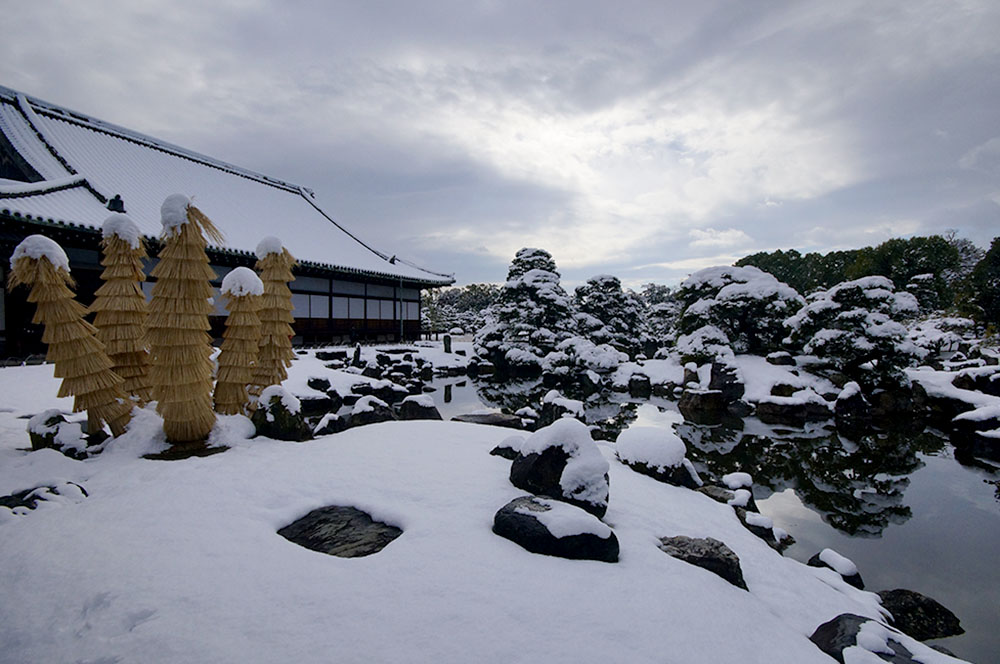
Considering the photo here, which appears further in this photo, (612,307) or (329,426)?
(612,307)

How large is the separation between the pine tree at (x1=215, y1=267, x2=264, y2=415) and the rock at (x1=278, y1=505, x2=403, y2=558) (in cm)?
331

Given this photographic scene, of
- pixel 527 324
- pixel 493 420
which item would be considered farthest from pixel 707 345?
pixel 493 420

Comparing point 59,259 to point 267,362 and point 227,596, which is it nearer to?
point 267,362

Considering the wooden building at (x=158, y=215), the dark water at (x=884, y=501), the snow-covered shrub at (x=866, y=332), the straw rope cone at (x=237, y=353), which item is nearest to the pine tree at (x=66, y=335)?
the straw rope cone at (x=237, y=353)

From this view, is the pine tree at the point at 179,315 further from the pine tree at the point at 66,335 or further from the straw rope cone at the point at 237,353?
the straw rope cone at the point at 237,353

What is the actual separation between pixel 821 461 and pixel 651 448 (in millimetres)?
5227

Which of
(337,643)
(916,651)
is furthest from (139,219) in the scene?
(916,651)

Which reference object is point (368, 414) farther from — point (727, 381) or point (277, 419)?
point (727, 381)

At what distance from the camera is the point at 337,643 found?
2270 mm

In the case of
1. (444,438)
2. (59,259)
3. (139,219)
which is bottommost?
(444,438)

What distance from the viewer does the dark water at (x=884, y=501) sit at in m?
4.84

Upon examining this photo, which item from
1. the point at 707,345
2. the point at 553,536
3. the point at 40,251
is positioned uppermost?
the point at 40,251

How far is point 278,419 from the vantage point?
6.23 metres

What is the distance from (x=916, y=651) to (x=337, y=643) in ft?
13.2
